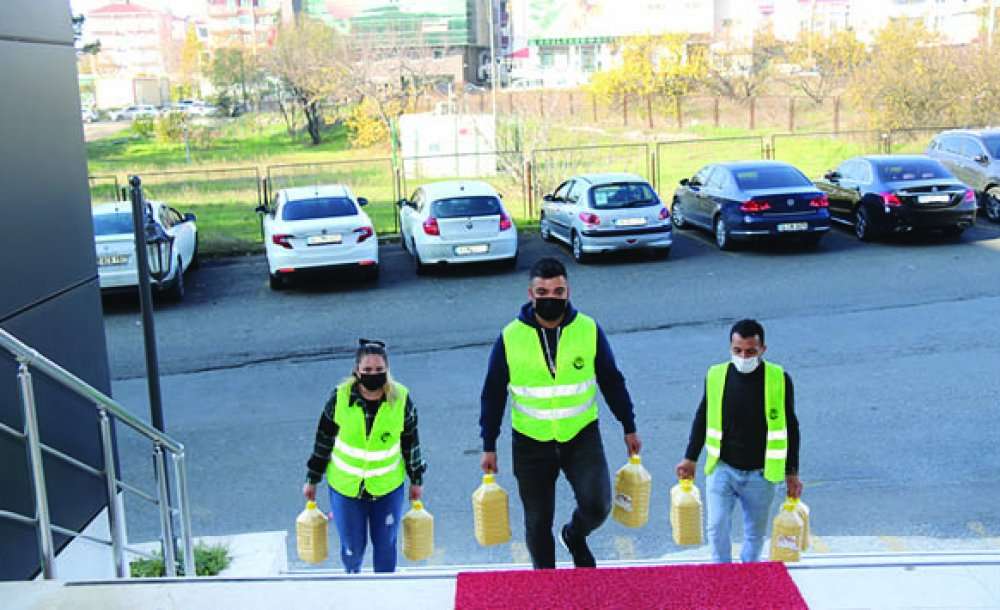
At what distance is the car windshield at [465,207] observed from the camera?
18234 mm

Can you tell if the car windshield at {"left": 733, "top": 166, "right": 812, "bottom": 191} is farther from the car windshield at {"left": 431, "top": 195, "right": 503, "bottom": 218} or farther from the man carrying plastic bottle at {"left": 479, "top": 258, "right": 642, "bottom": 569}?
the man carrying plastic bottle at {"left": 479, "top": 258, "right": 642, "bottom": 569}

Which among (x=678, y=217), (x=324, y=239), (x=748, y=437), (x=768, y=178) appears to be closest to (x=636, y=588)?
(x=748, y=437)

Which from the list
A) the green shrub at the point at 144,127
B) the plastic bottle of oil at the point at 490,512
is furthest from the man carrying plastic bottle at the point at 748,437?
the green shrub at the point at 144,127

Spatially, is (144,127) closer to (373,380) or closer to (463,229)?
(463,229)

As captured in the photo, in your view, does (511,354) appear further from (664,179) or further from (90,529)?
(664,179)

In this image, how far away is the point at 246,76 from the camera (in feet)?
204

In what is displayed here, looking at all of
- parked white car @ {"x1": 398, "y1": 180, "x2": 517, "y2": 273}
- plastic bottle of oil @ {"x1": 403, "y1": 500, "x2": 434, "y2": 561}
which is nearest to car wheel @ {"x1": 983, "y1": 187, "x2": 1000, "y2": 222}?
parked white car @ {"x1": 398, "y1": 180, "x2": 517, "y2": 273}

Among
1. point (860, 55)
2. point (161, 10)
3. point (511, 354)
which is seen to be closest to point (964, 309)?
point (511, 354)

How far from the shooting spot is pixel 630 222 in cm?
1861

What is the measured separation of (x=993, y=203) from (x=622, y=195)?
8.18 m

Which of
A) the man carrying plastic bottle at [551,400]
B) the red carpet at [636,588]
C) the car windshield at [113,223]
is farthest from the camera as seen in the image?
the car windshield at [113,223]

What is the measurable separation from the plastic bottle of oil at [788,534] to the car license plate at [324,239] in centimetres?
1246

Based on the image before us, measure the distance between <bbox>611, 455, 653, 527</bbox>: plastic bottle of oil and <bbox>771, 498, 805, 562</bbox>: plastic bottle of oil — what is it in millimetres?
712

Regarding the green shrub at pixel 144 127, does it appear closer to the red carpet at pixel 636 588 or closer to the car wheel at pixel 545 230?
the car wheel at pixel 545 230
